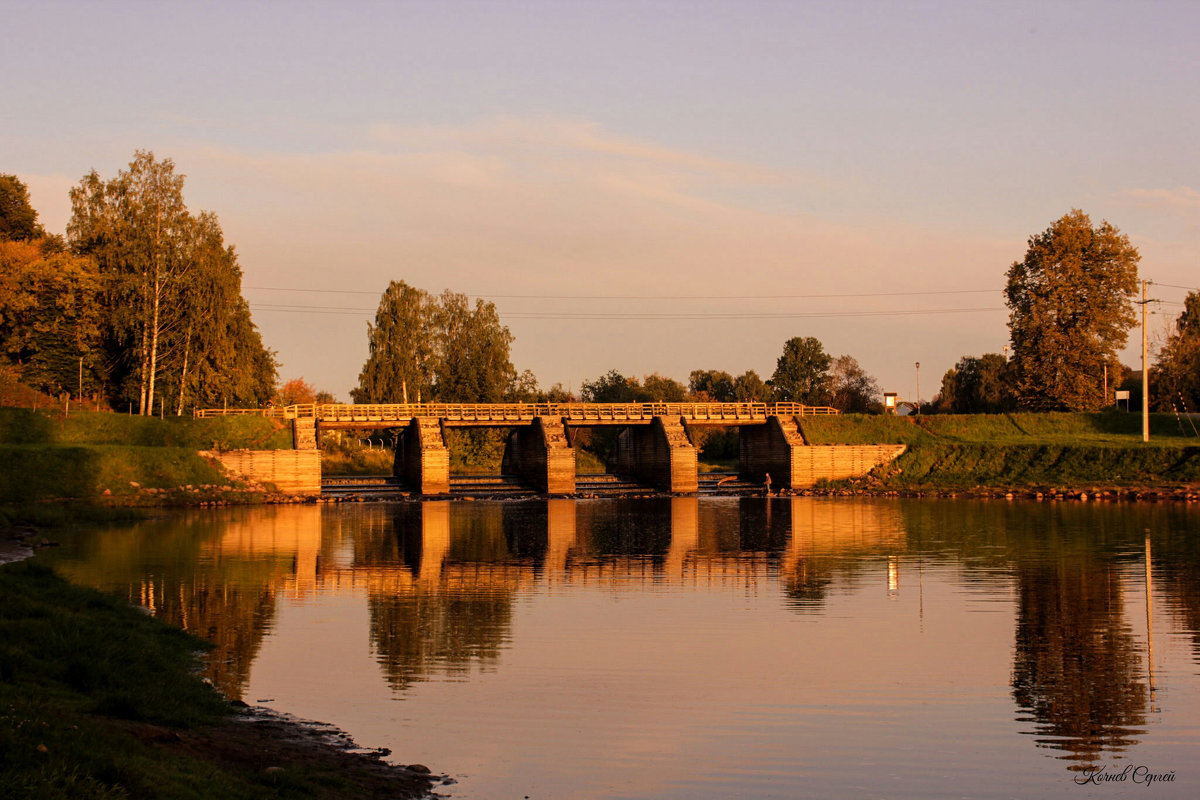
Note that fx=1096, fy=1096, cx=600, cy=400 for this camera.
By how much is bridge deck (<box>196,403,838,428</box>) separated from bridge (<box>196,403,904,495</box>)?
0.07 metres

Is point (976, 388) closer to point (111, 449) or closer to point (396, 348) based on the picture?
point (396, 348)

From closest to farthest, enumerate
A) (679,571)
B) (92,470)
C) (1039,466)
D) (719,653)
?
(719,653)
(679,571)
(92,470)
(1039,466)

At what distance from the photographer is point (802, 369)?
5620 inches

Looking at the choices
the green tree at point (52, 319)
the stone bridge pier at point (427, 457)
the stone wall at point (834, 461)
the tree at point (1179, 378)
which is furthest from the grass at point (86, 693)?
the tree at point (1179, 378)

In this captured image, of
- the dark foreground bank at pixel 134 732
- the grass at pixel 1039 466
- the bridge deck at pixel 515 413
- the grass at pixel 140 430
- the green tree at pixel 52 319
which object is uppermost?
the green tree at pixel 52 319

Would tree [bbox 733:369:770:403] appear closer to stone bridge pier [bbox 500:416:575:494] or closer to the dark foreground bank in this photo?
stone bridge pier [bbox 500:416:575:494]

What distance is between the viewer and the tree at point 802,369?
14188 centimetres

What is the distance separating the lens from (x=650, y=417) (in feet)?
267

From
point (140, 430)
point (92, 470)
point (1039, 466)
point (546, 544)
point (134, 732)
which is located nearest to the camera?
point (134, 732)

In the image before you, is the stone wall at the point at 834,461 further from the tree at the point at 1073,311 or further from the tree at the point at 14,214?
the tree at the point at 14,214

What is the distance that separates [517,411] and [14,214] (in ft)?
154

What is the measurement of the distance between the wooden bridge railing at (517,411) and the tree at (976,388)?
118 ft

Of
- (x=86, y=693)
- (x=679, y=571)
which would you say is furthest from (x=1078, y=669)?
(x=679, y=571)

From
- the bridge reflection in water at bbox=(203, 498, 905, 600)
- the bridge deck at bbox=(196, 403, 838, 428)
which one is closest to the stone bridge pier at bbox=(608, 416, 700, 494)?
the bridge deck at bbox=(196, 403, 838, 428)
